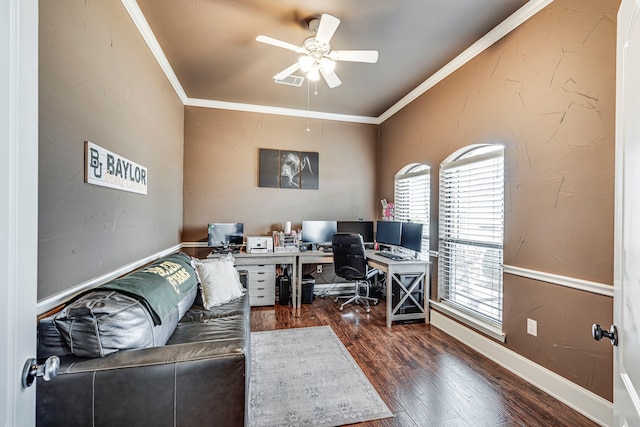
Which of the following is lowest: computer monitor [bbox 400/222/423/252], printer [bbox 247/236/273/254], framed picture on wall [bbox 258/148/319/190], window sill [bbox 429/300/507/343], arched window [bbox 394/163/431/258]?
window sill [bbox 429/300/507/343]

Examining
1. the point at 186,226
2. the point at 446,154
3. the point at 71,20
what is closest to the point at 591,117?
the point at 446,154

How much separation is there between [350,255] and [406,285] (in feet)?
2.69

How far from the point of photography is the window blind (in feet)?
8.65

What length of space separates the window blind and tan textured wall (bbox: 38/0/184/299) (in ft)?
10.1

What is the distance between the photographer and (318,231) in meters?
4.50

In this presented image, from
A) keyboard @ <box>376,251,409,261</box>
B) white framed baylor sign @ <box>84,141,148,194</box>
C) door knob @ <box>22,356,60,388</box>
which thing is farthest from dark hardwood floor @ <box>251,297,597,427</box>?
white framed baylor sign @ <box>84,141,148,194</box>

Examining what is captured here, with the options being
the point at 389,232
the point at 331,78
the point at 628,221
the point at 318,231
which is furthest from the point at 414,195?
the point at 628,221

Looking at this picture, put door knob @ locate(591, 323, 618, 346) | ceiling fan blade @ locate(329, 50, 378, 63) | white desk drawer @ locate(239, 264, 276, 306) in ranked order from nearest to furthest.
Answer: door knob @ locate(591, 323, 618, 346) → ceiling fan blade @ locate(329, 50, 378, 63) → white desk drawer @ locate(239, 264, 276, 306)

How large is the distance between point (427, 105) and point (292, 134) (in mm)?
2058

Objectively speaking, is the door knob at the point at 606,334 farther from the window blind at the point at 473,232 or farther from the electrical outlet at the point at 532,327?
the window blind at the point at 473,232

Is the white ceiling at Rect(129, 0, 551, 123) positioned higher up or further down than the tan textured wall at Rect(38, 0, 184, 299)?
higher up

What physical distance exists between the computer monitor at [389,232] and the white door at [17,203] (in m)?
3.61

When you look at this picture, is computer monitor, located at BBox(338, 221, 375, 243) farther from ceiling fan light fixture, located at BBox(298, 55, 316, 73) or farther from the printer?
ceiling fan light fixture, located at BBox(298, 55, 316, 73)

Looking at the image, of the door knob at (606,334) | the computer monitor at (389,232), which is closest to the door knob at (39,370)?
the door knob at (606,334)
